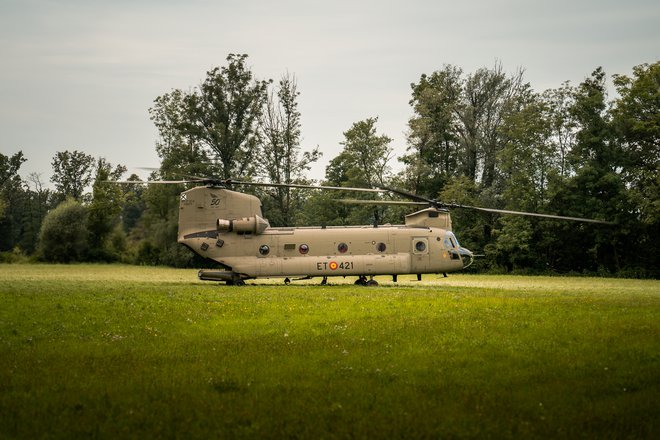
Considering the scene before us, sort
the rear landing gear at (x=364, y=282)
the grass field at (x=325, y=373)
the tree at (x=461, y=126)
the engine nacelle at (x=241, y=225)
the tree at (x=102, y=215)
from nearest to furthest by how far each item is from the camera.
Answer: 1. the grass field at (x=325, y=373)
2. the engine nacelle at (x=241, y=225)
3. the rear landing gear at (x=364, y=282)
4. the tree at (x=461, y=126)
5. the tree at (x=102, y=215)

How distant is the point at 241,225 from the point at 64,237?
4919 centimetres

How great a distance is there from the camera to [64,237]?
7394 centimetres

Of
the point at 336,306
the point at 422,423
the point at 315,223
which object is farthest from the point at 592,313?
the point at 315,223

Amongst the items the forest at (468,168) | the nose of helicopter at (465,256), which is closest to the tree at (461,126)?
the forest at (468,168)

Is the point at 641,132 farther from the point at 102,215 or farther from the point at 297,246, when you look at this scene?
the point at 102,215

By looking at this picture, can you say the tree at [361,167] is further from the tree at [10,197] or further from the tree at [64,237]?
the tree at [10,197]

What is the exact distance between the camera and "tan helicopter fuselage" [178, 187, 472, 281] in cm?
3167

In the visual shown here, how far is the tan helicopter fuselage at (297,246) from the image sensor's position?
31.7 meters

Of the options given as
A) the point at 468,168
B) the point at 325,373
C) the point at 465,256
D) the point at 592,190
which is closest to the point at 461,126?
the point at 468,168

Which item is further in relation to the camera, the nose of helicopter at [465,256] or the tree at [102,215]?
the tree at [102,215]

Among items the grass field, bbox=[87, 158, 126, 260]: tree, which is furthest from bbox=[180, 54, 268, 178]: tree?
the grass field

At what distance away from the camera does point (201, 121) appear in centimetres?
7106

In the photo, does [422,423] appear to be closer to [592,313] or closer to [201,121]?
[592,313]

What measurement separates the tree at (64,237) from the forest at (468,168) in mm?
140
